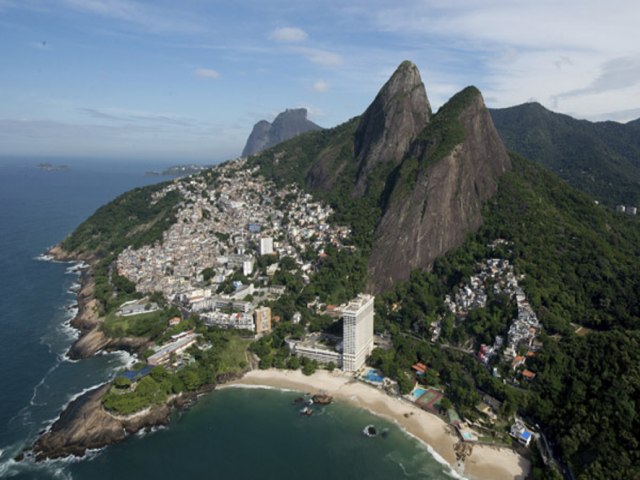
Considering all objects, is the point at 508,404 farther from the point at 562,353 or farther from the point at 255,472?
the point at 255,472

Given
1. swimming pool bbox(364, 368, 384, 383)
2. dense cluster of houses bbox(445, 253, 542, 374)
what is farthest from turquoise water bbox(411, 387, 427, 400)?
dense cluster of houses bbox(445, 253, 542, 374)

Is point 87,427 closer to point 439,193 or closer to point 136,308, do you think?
point 136,308

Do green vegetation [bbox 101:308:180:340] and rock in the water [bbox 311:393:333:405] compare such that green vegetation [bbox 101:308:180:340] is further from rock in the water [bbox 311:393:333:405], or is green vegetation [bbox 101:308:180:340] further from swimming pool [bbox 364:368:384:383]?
swimming pool [bbox 364:368:384:383]

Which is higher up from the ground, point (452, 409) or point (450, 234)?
point (450, 234)

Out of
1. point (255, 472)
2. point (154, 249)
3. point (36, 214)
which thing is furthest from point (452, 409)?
point (36, 214)

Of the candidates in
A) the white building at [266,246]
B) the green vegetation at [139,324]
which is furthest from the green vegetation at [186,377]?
the white building at [266,246]
